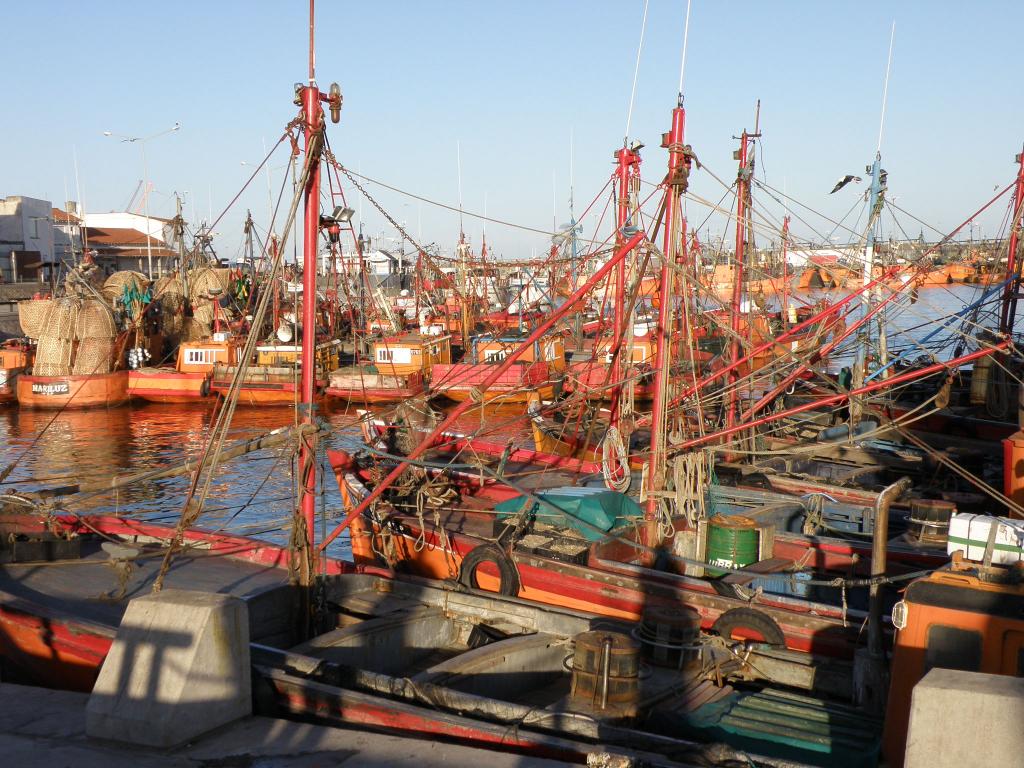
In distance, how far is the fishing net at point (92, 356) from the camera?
4078 centimetres

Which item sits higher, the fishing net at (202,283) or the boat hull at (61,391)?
the fishing net at (202,283)

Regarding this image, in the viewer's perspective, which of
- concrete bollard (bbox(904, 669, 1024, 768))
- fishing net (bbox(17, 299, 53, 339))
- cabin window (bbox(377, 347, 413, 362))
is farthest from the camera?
cabin window (bbox(377, 347, 413, 362))

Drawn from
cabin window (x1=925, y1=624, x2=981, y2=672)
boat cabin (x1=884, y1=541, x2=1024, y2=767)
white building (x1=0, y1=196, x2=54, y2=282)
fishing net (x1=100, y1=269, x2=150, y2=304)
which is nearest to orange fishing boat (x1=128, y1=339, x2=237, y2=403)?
fishing net (x1=100, y1=269, x2=150, y2=304)

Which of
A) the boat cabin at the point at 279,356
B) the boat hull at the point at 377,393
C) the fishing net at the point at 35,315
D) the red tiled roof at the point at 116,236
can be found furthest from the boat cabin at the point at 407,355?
the red tiled roof at the point at 116,236

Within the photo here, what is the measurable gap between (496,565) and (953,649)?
8088mm

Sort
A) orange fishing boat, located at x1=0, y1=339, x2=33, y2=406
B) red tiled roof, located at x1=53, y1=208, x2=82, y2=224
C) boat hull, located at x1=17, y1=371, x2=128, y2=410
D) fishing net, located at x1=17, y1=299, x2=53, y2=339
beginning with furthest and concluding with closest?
red tiled roof, located at x1=53, y1=208, x2=82, y2=224, orange fishing boat, located at x1=0, y1=339, x2=33, y2=406, fishing net, located at x1=17, y1=299, x2=53, y2=339, boat hull, located at x1=17, y1=371, x2=128, y2=410

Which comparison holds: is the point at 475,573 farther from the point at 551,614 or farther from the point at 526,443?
the point at 526,443

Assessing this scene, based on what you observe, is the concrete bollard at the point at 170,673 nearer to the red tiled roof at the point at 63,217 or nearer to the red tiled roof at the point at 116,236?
the red tiled roof at the point at 116,236

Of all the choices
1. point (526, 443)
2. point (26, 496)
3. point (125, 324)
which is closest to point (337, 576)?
point (26, 496)

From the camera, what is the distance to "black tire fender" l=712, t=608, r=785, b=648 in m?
11.6

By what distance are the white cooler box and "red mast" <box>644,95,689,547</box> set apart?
571cm

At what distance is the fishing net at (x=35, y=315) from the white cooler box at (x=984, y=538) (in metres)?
39.2

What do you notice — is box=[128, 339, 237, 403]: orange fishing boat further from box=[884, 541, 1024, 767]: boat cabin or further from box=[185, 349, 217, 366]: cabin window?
box=[884, 541, 1024, 767]: boat cabin

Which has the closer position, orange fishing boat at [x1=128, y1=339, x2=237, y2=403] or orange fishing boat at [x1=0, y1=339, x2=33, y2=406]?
orange fishing boat at [x1=0, y1=339, x2=33, y2=406]
